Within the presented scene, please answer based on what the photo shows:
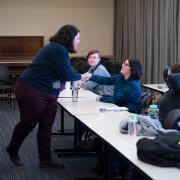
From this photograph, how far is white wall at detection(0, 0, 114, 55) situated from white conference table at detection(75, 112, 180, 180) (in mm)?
6192

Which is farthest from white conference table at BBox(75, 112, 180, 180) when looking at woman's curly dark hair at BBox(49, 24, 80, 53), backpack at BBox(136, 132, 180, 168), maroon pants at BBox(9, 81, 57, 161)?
woman's curly dark hair at BBox(49, 24, 80, 53)

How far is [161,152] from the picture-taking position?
231cm

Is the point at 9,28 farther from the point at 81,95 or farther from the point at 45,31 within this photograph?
the point at 81,95

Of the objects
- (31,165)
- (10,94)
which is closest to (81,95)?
(31,165)

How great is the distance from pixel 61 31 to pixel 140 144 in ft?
6.29

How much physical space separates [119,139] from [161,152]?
2.21 ft

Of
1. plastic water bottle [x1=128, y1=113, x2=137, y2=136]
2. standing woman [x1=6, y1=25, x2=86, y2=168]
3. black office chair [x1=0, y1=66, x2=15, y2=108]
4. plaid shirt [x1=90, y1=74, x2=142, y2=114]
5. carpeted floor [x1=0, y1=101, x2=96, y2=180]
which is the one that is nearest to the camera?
plastic water bottle [x1=128, y1=113, x2=137, y2=136]

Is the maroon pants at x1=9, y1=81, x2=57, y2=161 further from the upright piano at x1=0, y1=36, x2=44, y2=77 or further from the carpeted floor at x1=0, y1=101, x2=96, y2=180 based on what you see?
the upright piano at x1=0, y1=36, x2=44, y2=77

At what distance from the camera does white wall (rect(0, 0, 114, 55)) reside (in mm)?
9656

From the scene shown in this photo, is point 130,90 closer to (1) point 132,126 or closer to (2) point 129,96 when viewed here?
(2) point 129,96

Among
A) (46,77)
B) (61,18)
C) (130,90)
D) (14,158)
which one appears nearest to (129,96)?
(130,90)

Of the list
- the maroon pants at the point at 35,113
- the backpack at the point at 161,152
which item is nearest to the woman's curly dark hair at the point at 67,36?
the maroon pants at the point at 35,113

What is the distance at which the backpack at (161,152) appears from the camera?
230 centimetres

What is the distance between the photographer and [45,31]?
983 cm
